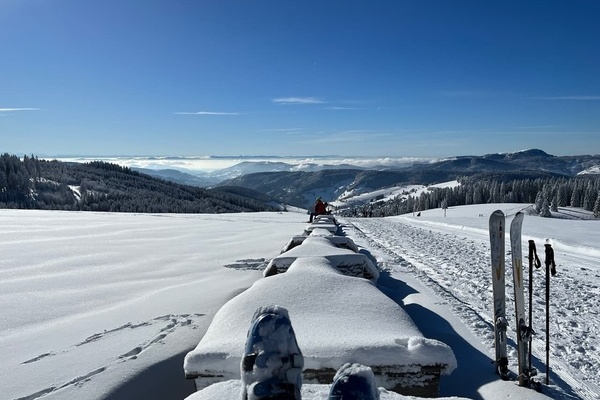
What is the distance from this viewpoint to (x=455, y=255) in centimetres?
1253

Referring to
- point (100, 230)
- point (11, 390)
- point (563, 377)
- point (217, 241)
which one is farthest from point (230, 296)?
point (100, 230)

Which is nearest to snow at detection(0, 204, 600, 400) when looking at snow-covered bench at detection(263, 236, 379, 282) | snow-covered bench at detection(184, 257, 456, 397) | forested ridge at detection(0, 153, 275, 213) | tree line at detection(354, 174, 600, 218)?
snow-covered bench at detection(184, 257, 456, 397)

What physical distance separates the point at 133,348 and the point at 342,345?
255 cm

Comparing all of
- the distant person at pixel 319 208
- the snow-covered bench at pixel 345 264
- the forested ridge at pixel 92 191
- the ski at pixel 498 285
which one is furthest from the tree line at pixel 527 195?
the ski at pixel 498 285

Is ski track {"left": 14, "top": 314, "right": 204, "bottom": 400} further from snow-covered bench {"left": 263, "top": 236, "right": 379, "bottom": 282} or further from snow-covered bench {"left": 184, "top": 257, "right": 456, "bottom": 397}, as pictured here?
snow-covered bench {"left": 263, "top": 236, "right": 379, "bottom": 282}

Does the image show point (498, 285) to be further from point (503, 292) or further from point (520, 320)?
point (520, 320)

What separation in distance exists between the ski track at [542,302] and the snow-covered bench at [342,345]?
1.75m

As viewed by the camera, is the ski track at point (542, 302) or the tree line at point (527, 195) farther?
the tree line at point (527, 195)

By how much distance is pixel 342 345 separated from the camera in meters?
3.26

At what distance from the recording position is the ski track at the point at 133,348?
11.4 ft

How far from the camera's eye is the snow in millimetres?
3797

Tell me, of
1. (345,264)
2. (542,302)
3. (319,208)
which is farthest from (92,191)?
(542,302)

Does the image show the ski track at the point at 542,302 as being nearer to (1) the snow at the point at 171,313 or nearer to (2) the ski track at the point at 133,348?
(1) the snow at the point at 171,313

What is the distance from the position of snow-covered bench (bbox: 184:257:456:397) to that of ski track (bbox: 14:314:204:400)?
42.2 inches
